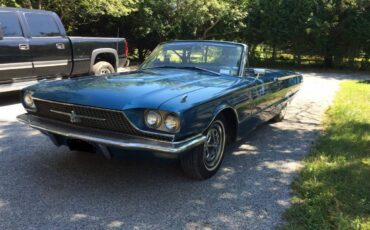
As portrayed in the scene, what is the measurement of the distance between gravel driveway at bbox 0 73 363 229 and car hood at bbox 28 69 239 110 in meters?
0.60

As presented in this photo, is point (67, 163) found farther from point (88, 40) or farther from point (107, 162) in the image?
point (88, 40)

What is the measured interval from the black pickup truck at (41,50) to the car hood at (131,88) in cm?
385

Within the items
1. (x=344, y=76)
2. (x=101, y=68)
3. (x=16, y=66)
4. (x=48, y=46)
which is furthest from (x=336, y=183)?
(x=344, y=76)

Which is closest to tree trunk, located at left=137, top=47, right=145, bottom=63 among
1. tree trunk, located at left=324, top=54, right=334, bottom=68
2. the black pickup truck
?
tree trunk, located at left=324, top=54, right=334, bottom=68

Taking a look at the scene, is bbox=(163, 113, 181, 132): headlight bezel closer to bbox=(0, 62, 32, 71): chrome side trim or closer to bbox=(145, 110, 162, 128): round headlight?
bbox=(145, 110, 162, 128): round headlight

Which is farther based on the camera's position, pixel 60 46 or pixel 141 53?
pixel 141 53

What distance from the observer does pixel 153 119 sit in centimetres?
365

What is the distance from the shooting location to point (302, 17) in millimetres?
18297

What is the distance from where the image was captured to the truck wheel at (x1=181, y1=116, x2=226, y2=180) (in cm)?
415

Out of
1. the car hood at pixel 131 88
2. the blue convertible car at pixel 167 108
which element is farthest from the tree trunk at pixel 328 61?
the car hood at pixel 131 88

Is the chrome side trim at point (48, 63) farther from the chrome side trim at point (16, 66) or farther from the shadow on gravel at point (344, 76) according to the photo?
the shadow on gravel at point (344, 76)

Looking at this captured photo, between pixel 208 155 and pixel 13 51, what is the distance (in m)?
5.23

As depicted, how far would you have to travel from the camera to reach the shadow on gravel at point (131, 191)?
11.5 ft

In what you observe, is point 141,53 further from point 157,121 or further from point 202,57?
point 157,121
